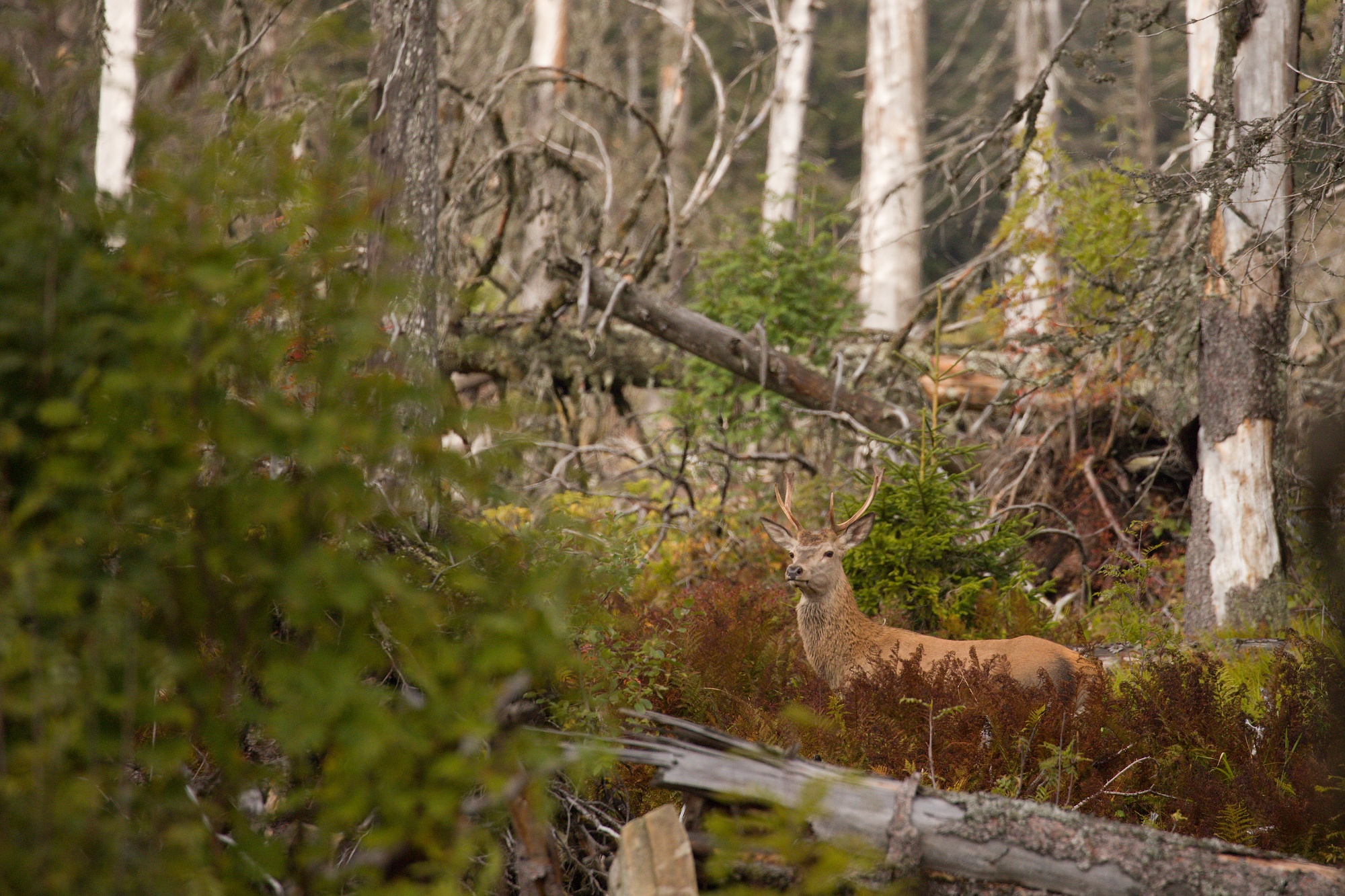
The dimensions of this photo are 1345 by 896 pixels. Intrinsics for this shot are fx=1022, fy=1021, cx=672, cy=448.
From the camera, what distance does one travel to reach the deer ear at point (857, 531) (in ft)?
19.2

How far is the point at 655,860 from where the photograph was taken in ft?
9.71

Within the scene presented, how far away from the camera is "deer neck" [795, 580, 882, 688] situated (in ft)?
18.0

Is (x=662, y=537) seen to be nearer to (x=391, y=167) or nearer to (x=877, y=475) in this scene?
(x=877, y=475)

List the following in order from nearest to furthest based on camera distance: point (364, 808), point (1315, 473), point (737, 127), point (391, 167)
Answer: point (364, 808) < point (1315, 473) < point (391, 167) < point (737, 127)

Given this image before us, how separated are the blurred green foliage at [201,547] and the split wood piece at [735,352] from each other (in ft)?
21.0

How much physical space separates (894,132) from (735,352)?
21.4 feet

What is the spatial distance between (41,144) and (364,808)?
1.57 m

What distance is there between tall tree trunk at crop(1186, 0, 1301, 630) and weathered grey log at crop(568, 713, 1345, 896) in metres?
4.25

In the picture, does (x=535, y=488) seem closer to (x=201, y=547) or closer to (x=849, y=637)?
(x=849, y=637)

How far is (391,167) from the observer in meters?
6.28

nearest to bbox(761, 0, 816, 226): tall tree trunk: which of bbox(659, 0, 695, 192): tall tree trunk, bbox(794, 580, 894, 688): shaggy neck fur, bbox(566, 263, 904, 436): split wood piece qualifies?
bbox(659, 0, 695, 192): tall tree trunk

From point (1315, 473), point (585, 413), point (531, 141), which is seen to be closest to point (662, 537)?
point (585, 413)

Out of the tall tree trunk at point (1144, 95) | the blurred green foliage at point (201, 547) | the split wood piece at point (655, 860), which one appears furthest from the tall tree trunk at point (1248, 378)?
the tall tree trunk at point (1144, 95)

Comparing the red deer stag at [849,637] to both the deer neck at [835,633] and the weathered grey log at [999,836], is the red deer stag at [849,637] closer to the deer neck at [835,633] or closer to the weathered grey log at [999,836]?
the deer neck at [835,633]
